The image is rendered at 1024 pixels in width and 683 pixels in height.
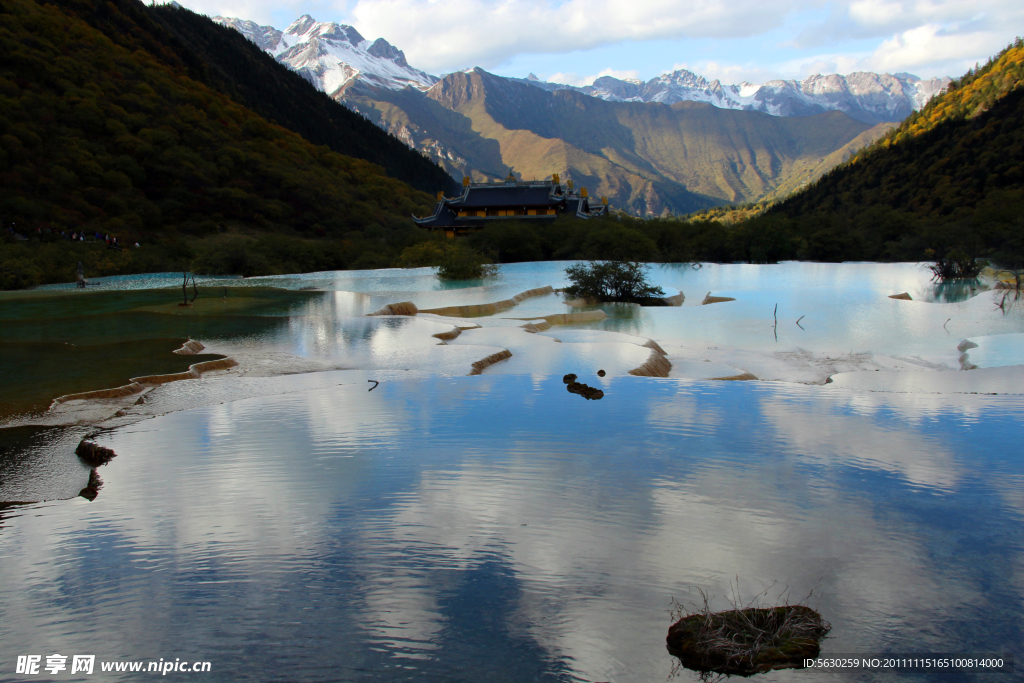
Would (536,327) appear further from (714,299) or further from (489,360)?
(714,299)

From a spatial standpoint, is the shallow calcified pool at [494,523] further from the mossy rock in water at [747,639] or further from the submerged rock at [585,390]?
the submerged rock at [585,390]

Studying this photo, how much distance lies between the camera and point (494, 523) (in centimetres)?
295

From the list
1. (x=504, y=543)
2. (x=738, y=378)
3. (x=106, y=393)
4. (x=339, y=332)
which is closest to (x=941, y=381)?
(x=738, y=378)

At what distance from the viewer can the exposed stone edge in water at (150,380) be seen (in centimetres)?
537

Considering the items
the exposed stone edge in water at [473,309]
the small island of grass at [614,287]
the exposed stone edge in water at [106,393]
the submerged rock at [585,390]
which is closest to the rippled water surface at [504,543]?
the submerged rock at [585,390]

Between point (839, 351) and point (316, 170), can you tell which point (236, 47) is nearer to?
point (316, 170)

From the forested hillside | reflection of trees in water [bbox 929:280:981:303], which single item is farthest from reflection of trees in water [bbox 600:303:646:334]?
the forested hillside

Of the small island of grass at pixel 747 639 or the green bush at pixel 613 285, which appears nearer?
the small island of grass at pixel 747 639

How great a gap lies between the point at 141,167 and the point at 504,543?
1510 inches

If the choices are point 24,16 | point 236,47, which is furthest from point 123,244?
point 236,47

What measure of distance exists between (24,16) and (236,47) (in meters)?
36.5

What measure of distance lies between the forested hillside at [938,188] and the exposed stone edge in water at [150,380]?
19.5 meters

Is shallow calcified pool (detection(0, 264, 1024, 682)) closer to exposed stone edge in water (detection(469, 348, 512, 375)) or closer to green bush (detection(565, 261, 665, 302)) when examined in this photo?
exposed stone edge in water (detection(469, 348, 512, 375))

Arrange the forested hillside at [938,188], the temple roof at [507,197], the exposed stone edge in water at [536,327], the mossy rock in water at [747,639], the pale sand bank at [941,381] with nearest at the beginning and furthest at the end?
the mossy rock in water at [747,639] < the pale sand bank at [941,381] < the exposed stone edge in water at [536,327] < the forested hillside at [938,188] < the temple roof at [507,197]
